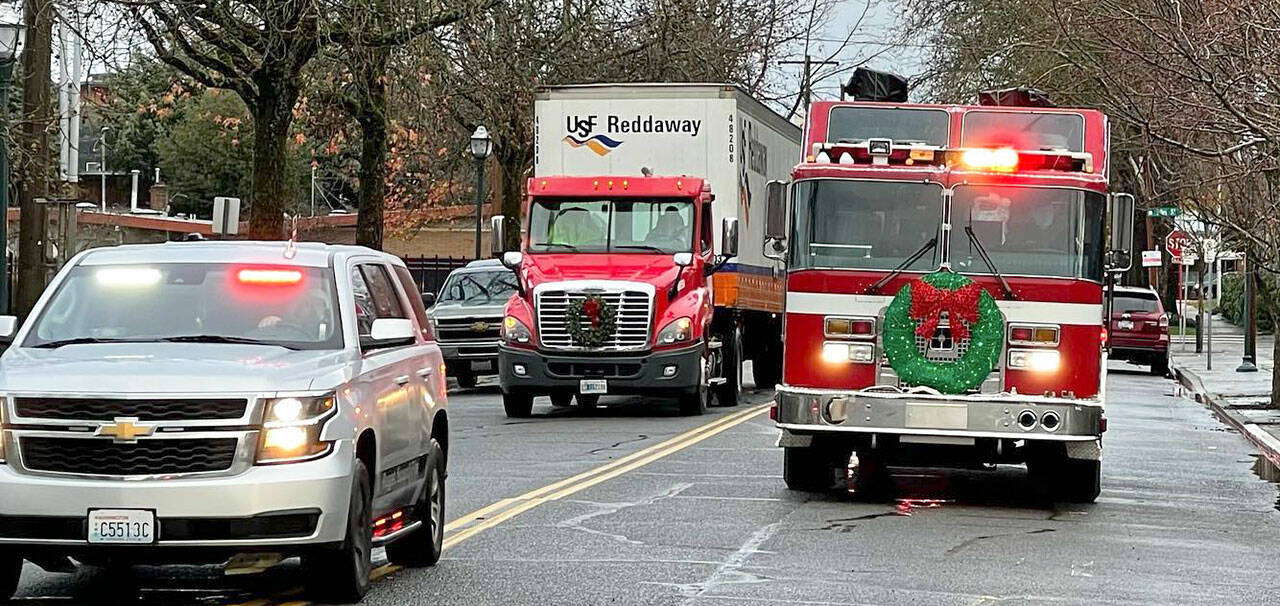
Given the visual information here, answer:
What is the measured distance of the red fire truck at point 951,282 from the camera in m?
14.8

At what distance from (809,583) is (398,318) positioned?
2710mm

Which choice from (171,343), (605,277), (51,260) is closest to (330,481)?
(171,343)

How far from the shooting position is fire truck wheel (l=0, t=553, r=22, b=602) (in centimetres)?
950

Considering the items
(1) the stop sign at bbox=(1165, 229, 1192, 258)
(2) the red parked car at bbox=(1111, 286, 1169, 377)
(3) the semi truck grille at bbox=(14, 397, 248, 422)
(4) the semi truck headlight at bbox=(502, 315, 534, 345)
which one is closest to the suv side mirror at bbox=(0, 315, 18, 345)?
(3) the semi truck grille at bbox=(14, 397, 248, 422)

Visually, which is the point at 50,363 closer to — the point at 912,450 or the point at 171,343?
the point at 171,343

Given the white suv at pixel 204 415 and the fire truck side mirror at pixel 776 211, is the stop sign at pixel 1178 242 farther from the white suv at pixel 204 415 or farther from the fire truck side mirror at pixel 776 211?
the white suv at pixel 204 415

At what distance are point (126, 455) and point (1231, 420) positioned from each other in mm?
21050

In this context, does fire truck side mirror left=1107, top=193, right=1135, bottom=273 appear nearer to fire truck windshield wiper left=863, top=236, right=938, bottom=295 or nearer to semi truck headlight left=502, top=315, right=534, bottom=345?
fire truck windshield wiper left=863, top=236, right=938, bottom=295

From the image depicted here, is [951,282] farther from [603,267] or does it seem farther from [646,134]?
[646,134]

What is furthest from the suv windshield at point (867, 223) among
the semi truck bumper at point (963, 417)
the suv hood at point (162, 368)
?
the suv hood at point (162, 368)

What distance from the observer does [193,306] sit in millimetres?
10242

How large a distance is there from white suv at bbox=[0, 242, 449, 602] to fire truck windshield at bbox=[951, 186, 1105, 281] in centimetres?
581

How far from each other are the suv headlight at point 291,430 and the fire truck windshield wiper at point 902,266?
651 centimetres

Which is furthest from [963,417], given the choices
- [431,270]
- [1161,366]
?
[431,270]
